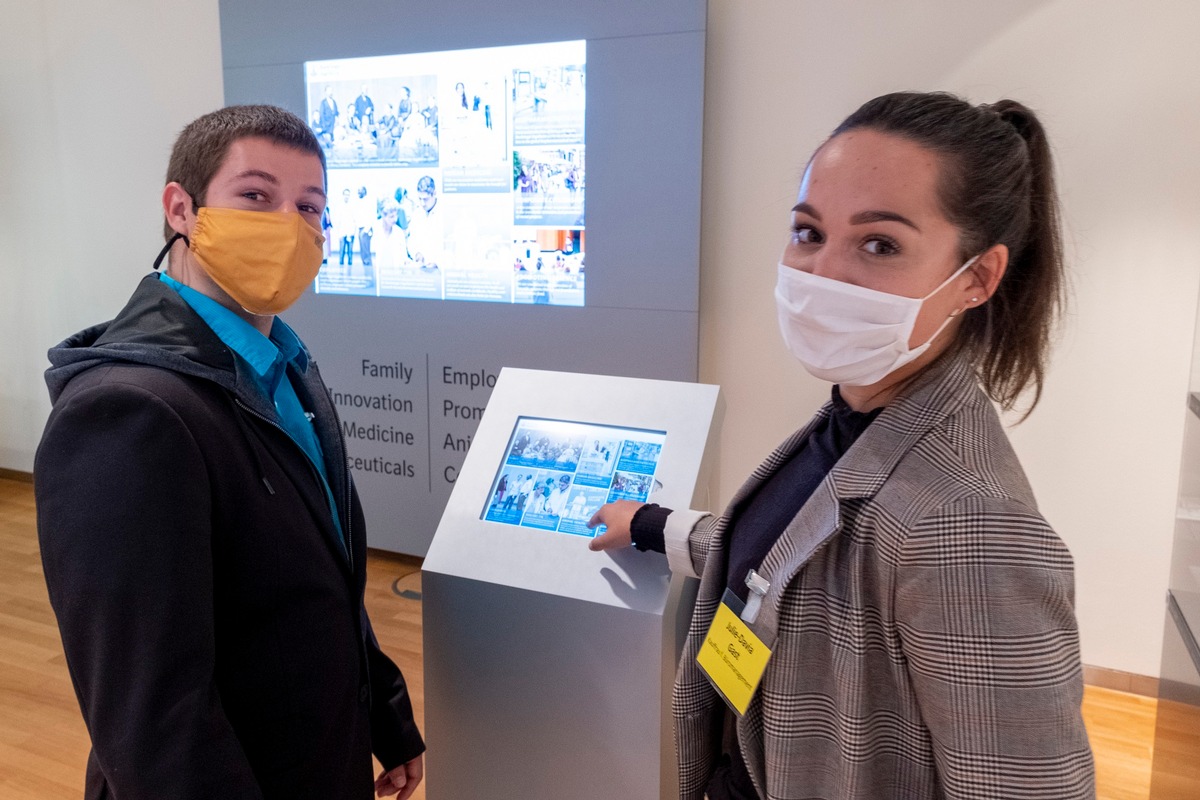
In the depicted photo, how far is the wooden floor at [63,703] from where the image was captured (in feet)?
8.60

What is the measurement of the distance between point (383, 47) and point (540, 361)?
1607mm

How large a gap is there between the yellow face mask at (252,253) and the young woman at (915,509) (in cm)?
80

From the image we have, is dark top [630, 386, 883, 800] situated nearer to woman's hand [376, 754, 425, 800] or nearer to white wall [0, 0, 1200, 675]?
woman's hand [376, 754, 425, 800]

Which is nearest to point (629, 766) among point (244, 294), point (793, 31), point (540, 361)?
point (244, 294)

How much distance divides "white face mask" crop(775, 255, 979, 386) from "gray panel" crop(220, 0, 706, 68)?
244cm

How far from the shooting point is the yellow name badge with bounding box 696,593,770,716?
106 centimetres

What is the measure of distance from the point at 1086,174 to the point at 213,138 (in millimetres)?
2815

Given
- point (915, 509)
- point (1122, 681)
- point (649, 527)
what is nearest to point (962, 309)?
point (915, 509)

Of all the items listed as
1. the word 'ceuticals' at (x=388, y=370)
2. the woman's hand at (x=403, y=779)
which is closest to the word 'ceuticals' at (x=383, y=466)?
the word 'ceuticals' at (x=388, y=370)

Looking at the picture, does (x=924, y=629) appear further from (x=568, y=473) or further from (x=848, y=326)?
(x=568, y=473)

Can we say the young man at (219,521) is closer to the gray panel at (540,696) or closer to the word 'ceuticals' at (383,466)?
the gray panel at (540,696)

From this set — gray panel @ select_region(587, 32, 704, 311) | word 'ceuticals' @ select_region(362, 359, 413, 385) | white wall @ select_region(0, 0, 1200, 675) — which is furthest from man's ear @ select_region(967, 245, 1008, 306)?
word 'ceuticals' @ select_region(362, 359, 413, 385)

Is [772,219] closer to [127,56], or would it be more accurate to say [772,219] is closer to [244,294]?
[244,294]

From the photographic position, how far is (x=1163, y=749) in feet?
5.58
